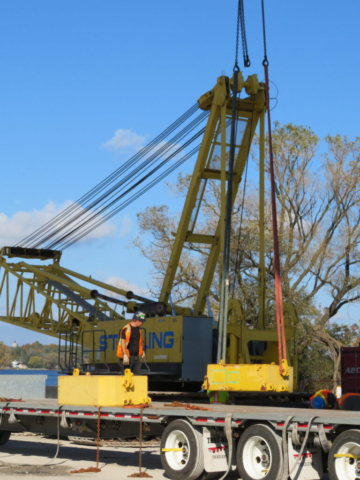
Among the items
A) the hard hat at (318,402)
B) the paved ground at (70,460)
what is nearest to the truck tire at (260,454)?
the paved ground at (70,460)

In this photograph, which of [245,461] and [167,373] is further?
[167,373]

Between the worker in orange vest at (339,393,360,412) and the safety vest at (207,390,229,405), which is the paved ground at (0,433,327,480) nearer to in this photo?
the safety vest at (207,390,229,405)

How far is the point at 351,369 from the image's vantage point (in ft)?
77.8

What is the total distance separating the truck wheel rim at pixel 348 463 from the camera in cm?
934

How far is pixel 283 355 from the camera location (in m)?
17.0

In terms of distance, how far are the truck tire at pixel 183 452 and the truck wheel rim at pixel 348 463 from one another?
2.27 m

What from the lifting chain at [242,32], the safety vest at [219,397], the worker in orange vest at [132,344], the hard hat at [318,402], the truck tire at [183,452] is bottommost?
the truck tire at [183,452]

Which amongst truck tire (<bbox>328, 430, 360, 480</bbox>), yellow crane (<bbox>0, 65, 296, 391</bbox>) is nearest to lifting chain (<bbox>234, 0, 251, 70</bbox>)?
yellow crane (<bbox>0, 65, 296, 391</bbox>)

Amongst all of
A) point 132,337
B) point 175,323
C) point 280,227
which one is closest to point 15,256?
point 175,323

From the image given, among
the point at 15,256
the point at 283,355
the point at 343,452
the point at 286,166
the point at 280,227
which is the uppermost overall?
the point at 286,166

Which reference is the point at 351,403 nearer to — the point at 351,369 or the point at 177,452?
the point at 177,452

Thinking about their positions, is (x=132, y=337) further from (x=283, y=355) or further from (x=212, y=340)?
(x=212, y=340)

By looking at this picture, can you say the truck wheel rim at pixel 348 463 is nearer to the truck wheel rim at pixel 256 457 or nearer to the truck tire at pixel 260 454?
the truck tire at pixel 260 454

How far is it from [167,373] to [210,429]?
1017 cm
